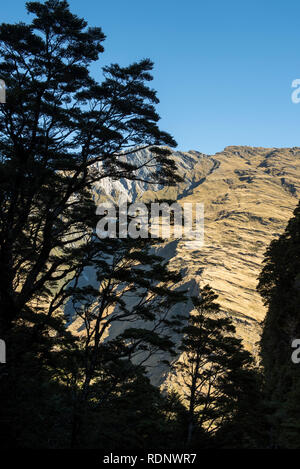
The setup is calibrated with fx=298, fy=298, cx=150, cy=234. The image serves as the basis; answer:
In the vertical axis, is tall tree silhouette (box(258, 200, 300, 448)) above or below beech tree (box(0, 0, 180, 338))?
below

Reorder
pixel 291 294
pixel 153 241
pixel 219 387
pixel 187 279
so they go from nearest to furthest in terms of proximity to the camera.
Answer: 1. pixel 153 241
2. pixel 219 387
3. pixel 291 294
4. pixel 187 279

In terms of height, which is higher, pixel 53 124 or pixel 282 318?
pixel 53 124

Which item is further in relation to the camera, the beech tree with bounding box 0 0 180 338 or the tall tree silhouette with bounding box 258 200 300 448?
the tall tree silhouette with bounding box 258 200 300 448

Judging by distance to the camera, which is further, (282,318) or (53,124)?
(282,318)

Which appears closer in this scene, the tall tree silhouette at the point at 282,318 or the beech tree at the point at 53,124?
the beech tree at the point at 53,124

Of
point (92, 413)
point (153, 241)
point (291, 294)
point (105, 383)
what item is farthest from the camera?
point (291, 294)

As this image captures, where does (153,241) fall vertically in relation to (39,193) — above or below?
below

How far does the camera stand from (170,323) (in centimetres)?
1767

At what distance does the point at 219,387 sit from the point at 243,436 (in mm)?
3660

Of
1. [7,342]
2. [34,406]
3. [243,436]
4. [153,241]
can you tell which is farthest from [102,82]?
[243,436]

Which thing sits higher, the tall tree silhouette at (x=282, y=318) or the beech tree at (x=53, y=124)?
the beech tree at (x=53, y=124)
